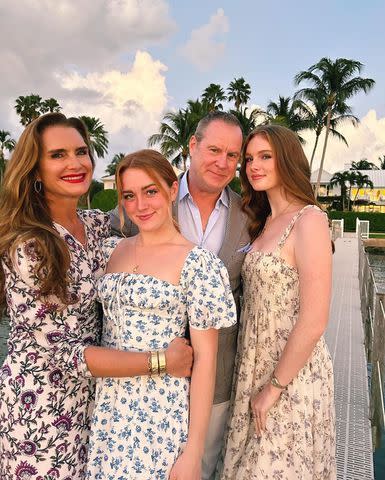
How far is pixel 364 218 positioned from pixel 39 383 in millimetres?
39981

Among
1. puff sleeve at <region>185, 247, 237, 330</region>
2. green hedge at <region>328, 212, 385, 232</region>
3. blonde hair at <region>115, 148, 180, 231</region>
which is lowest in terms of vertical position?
puff sleeve at <region>185, 247, 237, 330</region>

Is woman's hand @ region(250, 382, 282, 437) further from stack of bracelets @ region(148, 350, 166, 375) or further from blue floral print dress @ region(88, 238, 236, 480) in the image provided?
stack of bracelets @ region(148, 350, 166, 375)

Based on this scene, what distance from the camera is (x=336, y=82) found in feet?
139

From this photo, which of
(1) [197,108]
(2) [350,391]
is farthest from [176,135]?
(2) [350,391]

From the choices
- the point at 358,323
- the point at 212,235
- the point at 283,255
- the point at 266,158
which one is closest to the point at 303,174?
the point at 266,158

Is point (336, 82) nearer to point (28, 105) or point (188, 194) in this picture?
point (28, 105)

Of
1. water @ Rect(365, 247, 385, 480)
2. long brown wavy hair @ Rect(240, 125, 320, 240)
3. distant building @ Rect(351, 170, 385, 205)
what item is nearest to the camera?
long brown wavy hair @ Rect(240, 125, 320, 240)

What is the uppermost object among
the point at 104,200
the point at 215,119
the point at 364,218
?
Result: the point at 104,200

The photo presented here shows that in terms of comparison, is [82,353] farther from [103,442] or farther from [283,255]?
[283,255]

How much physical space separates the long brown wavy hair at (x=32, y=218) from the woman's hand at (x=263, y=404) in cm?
118

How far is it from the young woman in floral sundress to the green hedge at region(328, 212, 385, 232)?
38.7 metres

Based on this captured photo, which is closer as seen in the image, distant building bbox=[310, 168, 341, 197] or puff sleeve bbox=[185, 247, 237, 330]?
puff sleeve bbox=[185, 247, 237, 330]

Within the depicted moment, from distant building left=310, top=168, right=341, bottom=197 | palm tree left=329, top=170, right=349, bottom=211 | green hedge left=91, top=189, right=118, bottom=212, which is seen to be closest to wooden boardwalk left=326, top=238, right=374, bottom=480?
green hedge left=91, top=189, right=118, bottom=212

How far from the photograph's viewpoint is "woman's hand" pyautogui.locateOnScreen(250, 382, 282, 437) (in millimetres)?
2500
